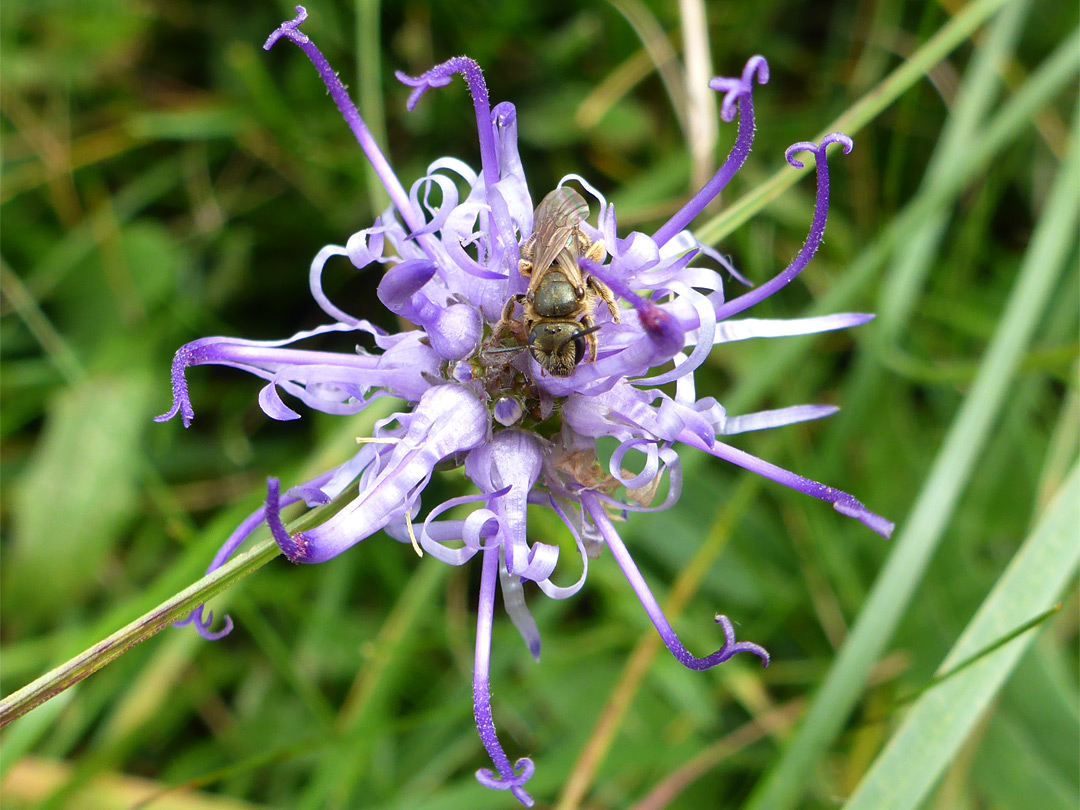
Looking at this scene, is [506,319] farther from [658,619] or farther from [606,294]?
[658,619]

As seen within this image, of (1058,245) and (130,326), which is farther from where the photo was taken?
(130,326)

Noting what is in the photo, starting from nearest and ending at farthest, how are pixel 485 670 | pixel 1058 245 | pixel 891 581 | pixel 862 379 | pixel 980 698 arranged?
1. pixel 485 670
2. pixel 980 698
3. pixel 891 581
4. pixel 1058 245
5. pixel 862 379

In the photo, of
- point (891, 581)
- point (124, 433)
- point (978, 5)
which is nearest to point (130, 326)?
point (124, 433)

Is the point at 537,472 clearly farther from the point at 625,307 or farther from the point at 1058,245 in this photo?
the point at 1058,245

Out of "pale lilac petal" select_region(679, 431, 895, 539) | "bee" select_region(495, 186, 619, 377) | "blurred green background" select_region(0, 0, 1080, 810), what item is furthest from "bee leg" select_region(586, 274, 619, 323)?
"blurred green background" select_region(0, 0, 1080, 810)

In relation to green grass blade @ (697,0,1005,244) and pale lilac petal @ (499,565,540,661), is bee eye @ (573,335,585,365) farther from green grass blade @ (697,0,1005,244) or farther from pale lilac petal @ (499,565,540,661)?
green grass blade @ (697,0,1005,244)

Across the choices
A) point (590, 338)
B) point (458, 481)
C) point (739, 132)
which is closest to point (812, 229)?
point (739, 132)
